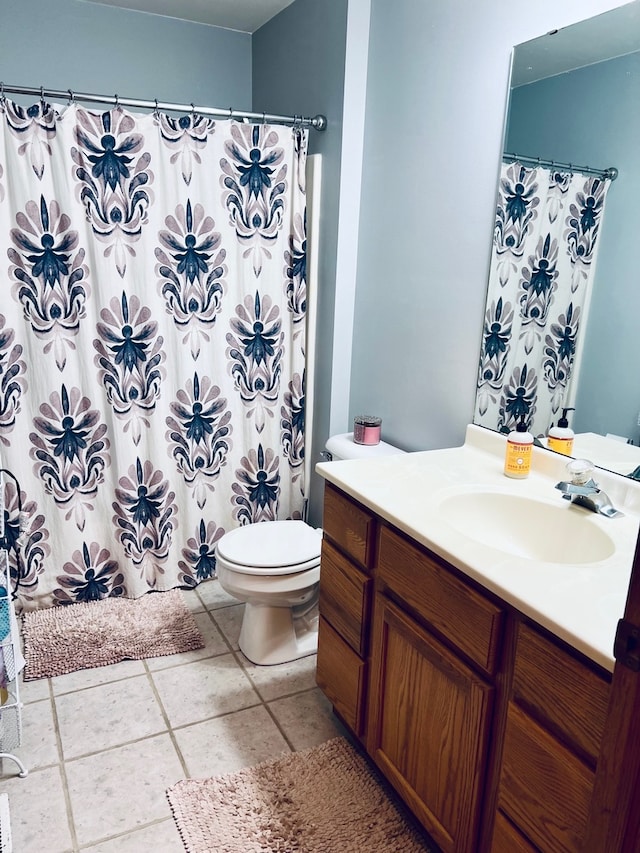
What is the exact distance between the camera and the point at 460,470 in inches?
69.9

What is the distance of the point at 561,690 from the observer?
40.4 inches

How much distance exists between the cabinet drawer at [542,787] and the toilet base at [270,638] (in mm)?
1150

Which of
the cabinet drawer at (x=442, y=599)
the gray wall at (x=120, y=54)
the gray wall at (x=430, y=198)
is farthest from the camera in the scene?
the gray wall at (x=120, y=54)

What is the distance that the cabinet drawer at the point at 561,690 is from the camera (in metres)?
0.96

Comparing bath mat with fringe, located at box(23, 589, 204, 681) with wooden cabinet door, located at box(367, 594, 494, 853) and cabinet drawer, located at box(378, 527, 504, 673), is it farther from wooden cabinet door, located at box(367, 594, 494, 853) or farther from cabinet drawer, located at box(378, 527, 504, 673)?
cabinet drawer, located at box(378, 527, 504, 673)

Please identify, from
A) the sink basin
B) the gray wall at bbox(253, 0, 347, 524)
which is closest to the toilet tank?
the gray wall at bbox(253, 0, 347, 524)

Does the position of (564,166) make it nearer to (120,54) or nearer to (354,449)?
(354,449)

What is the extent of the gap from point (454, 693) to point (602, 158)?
1290 mm

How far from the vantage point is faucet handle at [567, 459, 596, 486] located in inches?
60.6

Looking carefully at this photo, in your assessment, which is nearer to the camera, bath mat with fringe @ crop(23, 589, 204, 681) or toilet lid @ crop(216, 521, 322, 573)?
toilet lid @ crop(216, 521, 322, 573)

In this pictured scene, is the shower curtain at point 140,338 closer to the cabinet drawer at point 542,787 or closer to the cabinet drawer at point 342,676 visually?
the cabinet drawer at point 342,676

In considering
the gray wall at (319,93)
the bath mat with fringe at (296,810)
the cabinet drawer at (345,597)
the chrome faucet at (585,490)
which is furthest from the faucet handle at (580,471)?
the gray wall at (319,93)

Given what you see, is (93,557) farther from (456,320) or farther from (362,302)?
(456,320)

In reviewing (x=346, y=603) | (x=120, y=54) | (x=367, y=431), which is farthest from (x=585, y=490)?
(x=120, y=54)
